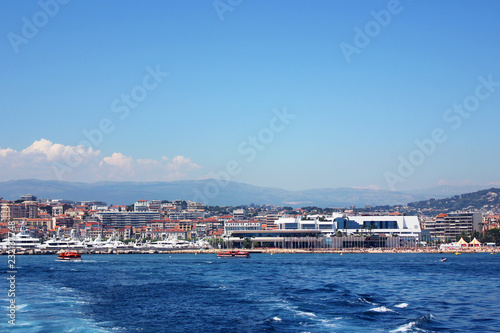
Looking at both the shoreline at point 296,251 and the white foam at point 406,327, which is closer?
the white foam at point 406,327

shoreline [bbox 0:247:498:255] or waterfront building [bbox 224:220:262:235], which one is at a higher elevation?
waterfront building [bbox 224:220:262:235]

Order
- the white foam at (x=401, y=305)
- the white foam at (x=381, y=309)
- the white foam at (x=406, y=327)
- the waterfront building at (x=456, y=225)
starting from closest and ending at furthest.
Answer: the white foam at (x=406, y=327) < the white foam at (x=381, y=309) < the white foam at (x=401, y=305) < the waterfront building at (x=456, y=225)

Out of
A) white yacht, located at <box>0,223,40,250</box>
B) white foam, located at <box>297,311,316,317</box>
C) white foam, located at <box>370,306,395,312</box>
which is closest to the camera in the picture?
white foam, located at <box>297,311,316,317</box>

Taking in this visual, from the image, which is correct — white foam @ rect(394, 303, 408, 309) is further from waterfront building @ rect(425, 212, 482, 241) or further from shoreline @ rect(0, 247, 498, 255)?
waterfront building @ rect(425, 212, 482, 241)

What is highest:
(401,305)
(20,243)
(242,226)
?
(242,226)

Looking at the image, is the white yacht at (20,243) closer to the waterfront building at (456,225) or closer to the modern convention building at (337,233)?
the modern convention building at (337,233)

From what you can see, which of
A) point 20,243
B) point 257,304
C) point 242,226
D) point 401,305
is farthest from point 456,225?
point 257,304

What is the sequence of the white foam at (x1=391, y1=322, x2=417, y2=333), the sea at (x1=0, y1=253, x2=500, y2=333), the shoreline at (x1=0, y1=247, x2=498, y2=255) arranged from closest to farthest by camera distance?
the white foam at (x1=391, y1=322, x2=417, y2=333), the sea at (x1=0, y1=253, x2=500, y2=333), the shoreline at (x1=0, y1=247, x2=498, y2=255)

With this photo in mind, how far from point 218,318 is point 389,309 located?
8.21 m

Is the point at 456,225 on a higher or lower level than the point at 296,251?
higher

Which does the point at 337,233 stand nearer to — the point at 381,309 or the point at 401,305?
the point at 401,305

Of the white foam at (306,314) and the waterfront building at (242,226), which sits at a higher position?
the waterfront building at (242,226)

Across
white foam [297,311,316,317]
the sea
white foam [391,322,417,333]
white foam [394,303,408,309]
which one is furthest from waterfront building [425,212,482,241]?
white foam [391,322,417,333]

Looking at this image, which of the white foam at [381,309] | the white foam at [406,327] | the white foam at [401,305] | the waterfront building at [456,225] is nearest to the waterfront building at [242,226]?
the waterfront building at [456,225]
